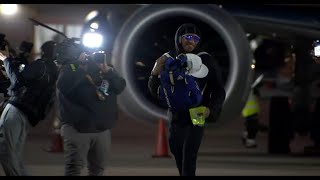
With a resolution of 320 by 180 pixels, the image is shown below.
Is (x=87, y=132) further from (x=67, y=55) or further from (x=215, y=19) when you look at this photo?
(x=215, y=19)

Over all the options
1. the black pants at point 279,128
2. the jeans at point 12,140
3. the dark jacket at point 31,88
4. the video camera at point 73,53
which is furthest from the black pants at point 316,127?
the jeans at point 12,140

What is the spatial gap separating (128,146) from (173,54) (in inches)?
221

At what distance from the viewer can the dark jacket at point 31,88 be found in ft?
26.0

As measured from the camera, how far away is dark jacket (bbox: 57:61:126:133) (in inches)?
311

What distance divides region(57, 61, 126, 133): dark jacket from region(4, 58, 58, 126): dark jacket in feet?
0.55

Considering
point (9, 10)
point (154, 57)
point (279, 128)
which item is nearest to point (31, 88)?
point (154, 57)

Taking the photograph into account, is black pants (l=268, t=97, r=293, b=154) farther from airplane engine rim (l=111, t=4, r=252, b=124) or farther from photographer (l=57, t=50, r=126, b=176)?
photographer (l=57, t=50, r=126, b=176)

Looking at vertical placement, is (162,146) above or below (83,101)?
below

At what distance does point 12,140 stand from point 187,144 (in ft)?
4.98

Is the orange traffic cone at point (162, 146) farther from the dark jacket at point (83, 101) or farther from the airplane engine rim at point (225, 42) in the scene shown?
the dark jacket at point (83, 101)

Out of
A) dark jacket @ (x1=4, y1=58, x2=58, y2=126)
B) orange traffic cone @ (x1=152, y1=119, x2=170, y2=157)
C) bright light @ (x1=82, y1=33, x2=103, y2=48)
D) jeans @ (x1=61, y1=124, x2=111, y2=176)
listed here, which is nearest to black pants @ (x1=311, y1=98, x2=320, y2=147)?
orange traffic cone @ (x1=152, y1=119, x2=170, y2=157)

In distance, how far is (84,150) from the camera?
25.9 ft

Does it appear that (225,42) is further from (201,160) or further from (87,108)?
(87,108)
